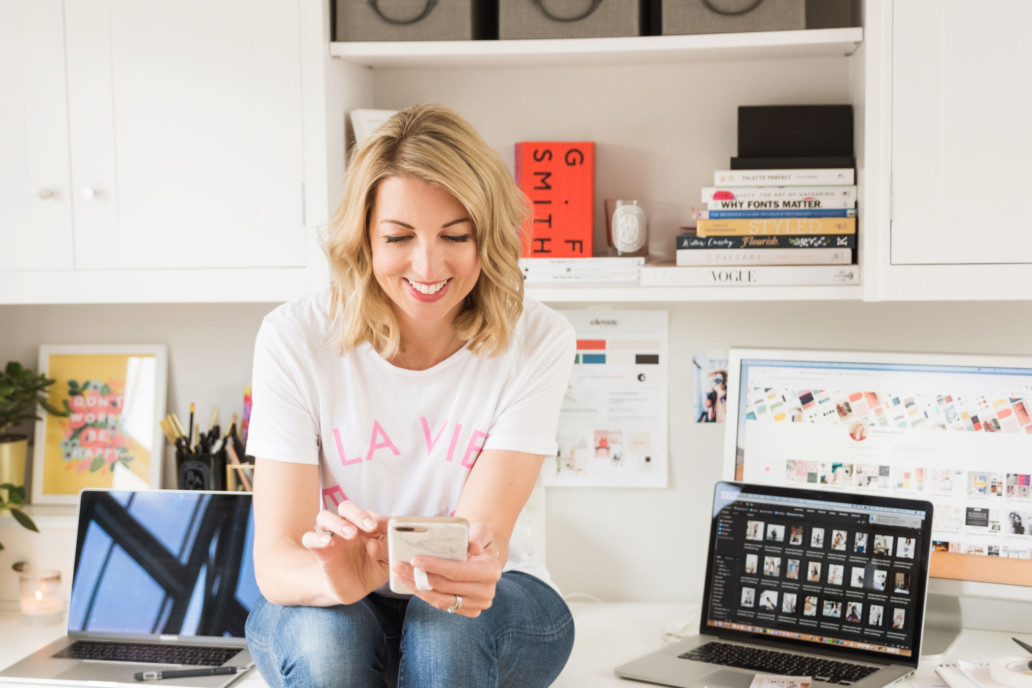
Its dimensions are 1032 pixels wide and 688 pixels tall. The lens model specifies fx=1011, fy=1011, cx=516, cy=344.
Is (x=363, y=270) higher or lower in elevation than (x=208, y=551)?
higher

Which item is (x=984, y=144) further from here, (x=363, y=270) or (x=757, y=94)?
(x=363, y=270)

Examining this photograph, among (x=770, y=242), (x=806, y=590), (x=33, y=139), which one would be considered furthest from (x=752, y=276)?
(x=33, y=139)

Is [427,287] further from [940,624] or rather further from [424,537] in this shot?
[940,624]

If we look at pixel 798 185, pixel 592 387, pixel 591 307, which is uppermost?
pixel 798 185

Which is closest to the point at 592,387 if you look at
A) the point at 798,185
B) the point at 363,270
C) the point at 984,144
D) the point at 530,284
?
the point at 530,284

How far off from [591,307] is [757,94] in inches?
19.1

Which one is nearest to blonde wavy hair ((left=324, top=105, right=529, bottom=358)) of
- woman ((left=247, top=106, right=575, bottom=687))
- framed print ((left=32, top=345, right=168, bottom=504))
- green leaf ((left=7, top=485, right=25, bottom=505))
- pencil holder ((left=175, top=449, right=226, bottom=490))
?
woman ((left=247, top=106, right=575, bottom=687))

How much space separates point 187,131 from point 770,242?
3.17 feet

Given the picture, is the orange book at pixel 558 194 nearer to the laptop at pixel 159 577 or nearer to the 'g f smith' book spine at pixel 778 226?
the 'g f smith' book spine at pixel 778 226

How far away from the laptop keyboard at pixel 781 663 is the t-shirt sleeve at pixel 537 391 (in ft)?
1.32

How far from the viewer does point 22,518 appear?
1877 mm

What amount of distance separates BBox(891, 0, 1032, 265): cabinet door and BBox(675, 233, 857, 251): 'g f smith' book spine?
12 cm

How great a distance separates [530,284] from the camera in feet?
5.62

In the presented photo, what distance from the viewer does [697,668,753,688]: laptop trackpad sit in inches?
54.9
